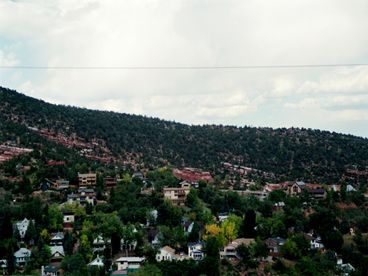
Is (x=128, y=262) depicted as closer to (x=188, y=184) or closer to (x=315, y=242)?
(x=315, y=242)

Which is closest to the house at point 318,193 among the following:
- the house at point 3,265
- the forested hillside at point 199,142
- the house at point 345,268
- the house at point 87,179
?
the forested hillside at point 199,142

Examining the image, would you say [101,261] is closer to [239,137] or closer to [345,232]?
[345,232]

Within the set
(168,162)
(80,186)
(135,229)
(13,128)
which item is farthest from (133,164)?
(135,229)

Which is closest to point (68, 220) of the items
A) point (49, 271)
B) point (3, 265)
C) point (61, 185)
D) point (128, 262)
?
point (3, 265)

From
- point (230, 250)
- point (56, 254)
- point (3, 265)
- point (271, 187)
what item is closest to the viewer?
point (3, 265)

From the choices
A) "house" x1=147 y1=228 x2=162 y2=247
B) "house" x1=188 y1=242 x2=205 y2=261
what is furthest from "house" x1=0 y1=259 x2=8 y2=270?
"house" x1=188 y1=242 x2=205 y2=261

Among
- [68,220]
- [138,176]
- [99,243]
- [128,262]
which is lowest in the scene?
[128,262]
